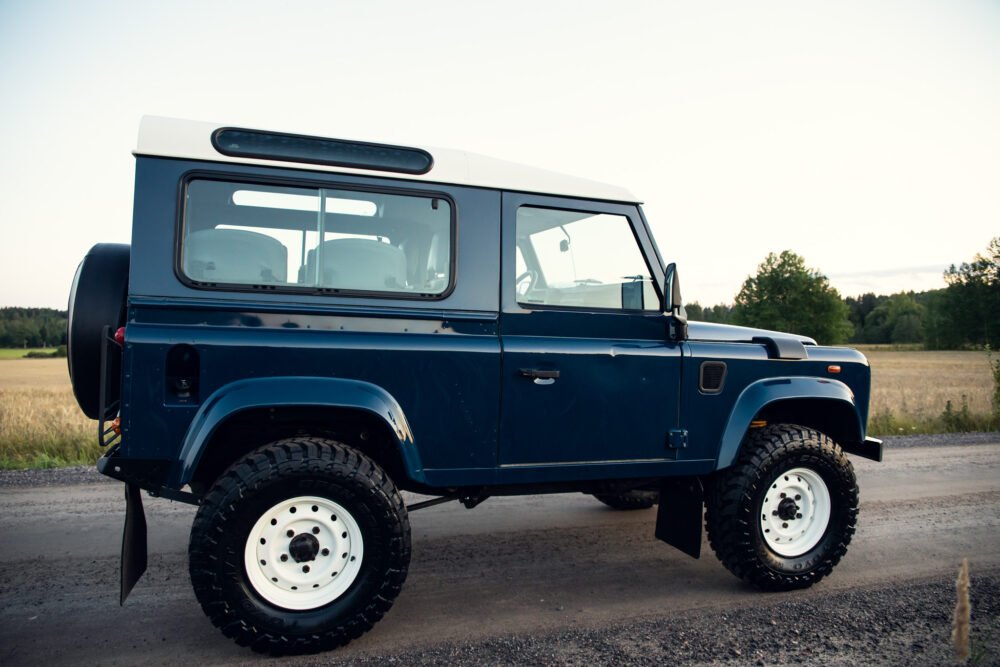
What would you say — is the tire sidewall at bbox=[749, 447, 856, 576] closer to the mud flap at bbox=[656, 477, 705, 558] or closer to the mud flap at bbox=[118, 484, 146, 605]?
the mud flap at bbox=[656, 477, 705, 558]

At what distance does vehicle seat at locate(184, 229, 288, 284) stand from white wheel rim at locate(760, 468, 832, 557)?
314cm

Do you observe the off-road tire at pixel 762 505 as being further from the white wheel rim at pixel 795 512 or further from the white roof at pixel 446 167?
the white roof at pixel 446 167

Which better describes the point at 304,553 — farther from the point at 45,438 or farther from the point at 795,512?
the point at 45,438

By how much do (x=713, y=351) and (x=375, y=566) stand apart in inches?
90.9

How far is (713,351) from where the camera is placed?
398 centimetres

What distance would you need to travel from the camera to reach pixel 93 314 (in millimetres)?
3213

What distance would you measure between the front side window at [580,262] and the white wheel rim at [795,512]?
1406 millimetres

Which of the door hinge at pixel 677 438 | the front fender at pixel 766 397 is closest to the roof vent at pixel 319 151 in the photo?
the door hinge at pixel 677 438

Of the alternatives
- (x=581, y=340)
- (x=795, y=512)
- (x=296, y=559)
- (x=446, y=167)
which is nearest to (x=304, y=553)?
(x=296, y=559)

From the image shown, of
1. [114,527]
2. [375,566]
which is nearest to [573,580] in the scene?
[375,566]

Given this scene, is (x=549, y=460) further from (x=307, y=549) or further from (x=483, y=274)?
(x=307, y=549)

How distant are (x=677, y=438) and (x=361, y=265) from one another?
206cm

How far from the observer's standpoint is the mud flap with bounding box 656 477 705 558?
412 centimetres

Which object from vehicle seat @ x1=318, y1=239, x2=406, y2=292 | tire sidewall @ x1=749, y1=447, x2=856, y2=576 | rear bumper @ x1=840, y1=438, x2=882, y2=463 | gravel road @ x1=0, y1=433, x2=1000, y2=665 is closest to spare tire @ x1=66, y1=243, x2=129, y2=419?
vehicle seat @ x1=318, y1=239, x2=406, y2=292
